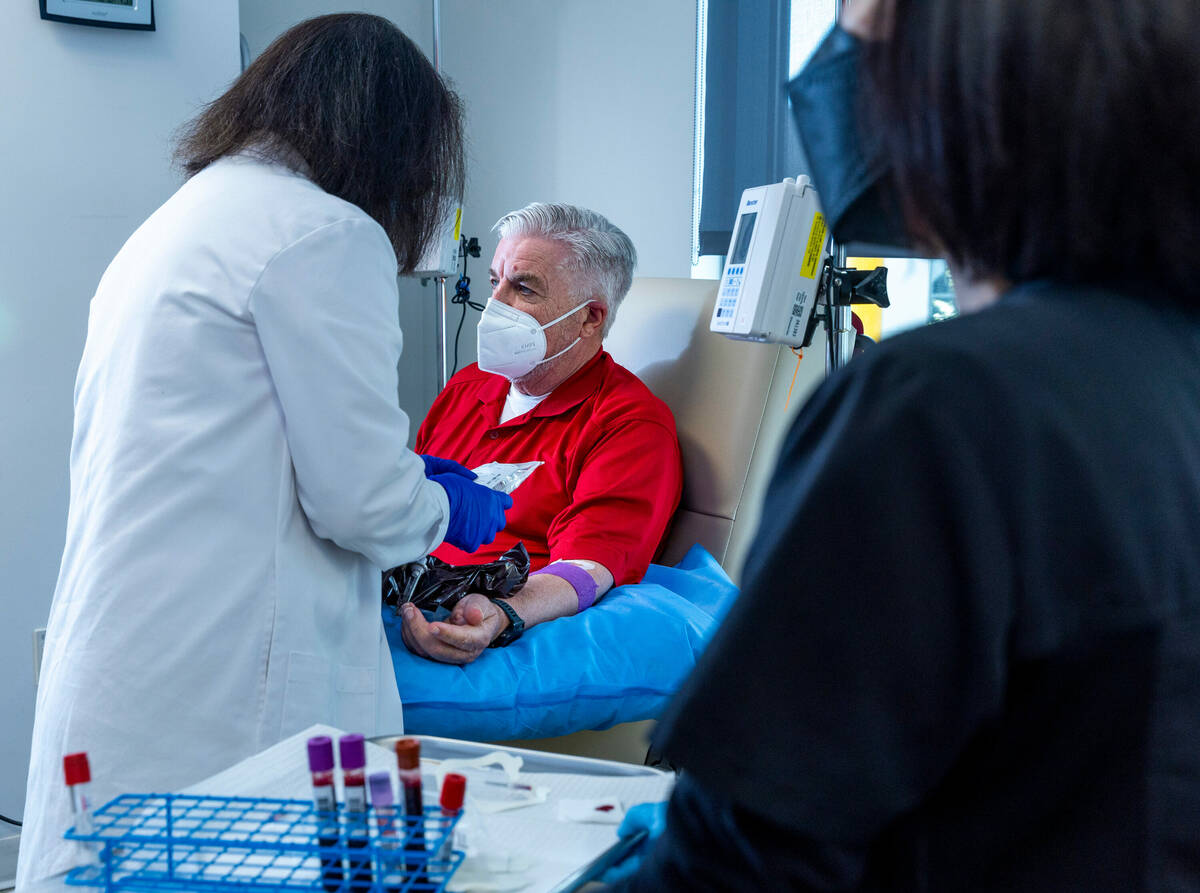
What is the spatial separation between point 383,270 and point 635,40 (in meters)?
1.81

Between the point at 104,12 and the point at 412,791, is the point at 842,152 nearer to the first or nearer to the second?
the point at 412,791

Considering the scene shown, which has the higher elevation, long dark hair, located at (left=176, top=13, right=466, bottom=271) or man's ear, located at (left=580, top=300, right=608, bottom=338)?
long dark hair, located at (left=176, top=13, right=466, bottom=271)

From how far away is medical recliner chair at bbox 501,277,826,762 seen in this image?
1934 mm

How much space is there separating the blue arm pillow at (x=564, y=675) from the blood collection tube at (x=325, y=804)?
0.83m

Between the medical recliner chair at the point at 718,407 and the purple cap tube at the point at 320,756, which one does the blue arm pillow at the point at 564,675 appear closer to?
the medical recliner chair at the point at 718,407

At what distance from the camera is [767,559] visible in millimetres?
465

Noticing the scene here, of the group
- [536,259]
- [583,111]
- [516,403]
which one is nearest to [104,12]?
[536,259]

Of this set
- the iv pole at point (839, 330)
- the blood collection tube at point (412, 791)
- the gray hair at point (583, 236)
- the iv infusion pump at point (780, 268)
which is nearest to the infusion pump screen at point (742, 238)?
the iv infusion pump at point (780, 268)

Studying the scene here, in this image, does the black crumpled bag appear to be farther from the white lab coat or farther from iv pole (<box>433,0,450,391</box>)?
iv pole (<box>433,0,450,391</box>)

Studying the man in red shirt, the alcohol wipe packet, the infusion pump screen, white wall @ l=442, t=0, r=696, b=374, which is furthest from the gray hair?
white wall @ l=442, t=0, r=696, b=374

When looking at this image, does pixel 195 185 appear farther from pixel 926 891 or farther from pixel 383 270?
pixel 926 891

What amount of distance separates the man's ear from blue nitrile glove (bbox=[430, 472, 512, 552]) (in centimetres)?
69

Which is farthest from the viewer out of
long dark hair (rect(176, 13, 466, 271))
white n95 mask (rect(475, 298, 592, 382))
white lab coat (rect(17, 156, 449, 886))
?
white n95 mask (rect(475, 298, 592, 382))

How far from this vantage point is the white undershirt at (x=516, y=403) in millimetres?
2141
